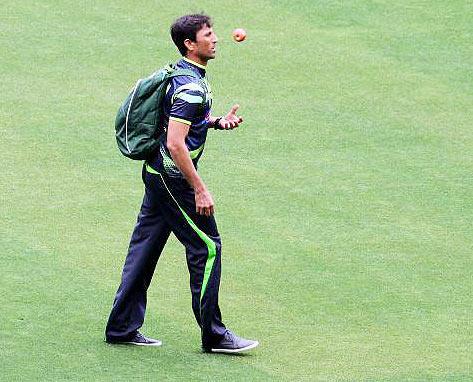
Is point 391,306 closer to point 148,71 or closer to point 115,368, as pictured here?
point 115,368

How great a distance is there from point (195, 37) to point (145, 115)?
1.80 ft

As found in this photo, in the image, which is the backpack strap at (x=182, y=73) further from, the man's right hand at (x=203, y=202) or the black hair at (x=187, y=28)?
the man's right hand at (x=203, y=202)

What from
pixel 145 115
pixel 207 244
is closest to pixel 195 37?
pixel 145 115

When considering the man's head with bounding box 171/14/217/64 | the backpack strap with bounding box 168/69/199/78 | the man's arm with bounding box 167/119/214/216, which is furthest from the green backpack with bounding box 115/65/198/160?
the man's arm with bounding box 167/119/214/216

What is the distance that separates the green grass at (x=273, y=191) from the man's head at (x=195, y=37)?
1768 millimetres

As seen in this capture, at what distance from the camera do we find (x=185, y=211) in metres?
7.81

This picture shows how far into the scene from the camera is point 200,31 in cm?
778

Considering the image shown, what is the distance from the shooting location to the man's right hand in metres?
7.61

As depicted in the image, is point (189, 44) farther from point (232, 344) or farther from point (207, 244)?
point (232, 344)

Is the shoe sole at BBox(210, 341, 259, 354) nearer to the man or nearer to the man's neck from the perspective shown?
the man

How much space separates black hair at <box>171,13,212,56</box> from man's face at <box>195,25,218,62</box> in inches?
0.9

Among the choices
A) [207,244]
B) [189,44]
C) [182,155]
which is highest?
[189,44]

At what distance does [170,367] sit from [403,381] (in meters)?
1.35

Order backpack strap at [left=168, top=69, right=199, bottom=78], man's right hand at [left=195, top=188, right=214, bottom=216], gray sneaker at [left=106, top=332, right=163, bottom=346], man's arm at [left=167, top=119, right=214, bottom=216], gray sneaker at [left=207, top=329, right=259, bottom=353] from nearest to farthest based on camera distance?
man's arm at [left=167, top=119, right=214, bottom=216], man's right hand at [left=195, top=188, right=214, bottom=216], backpack strap at [left=168, top=69, right=199, bottom=78], gray sneaker at [left=207, top=329, right=259, bottom=353], gray sneaker at [left=106, top=332, right=163, bottom=346]
